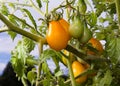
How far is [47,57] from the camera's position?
59 centimetres

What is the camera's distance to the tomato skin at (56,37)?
1.78 ft

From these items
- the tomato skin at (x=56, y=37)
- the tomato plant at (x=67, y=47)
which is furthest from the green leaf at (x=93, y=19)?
the tomato skin at (x=56, y=37)

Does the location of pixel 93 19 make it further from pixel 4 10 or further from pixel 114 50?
pixel 4 10

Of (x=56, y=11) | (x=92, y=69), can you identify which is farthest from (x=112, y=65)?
(x=56, y=11)

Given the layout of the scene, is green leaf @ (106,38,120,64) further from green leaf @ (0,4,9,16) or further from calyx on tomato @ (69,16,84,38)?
green leaf @ (0,4,9,16)

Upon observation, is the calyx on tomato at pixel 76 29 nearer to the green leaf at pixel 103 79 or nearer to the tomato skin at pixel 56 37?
the tomato skin at pixel 56 37

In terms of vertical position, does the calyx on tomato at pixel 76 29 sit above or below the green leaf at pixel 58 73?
above

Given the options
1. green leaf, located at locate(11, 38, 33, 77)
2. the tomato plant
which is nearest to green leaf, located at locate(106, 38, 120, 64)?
the tomato plant

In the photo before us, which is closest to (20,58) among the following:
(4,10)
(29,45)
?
(29,45)

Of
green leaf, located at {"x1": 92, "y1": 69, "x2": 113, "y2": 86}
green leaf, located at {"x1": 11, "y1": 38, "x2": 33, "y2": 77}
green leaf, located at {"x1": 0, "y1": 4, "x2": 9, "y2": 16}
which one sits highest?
green leaf, located at {"x1": 0, "y1": 4, "x2": 9, "y2": 16}

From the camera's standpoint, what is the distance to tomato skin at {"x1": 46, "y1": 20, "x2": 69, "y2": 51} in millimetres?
543

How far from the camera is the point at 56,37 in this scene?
0.55 metres

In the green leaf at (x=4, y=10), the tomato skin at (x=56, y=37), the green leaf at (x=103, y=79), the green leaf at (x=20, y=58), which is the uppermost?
the green leaf at (x=4, y=10)

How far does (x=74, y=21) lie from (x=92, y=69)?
113mm
